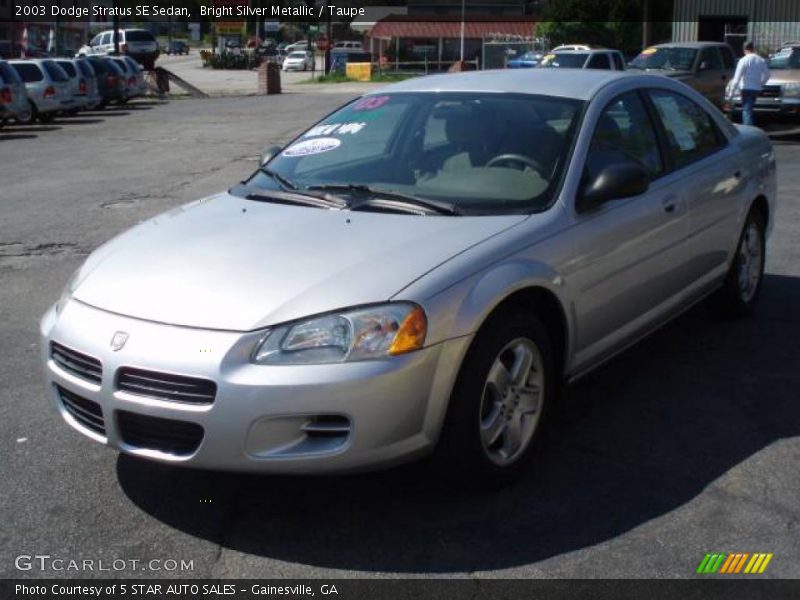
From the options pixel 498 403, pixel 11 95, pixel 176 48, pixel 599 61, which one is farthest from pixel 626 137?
pixel 176 48

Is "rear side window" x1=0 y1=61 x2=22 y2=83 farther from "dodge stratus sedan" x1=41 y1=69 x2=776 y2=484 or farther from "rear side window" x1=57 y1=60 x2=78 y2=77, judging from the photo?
"dodge stratus sedan" x1=41 y1=69 x2=776 y2=484

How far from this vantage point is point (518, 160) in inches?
179

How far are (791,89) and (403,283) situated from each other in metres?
16.4

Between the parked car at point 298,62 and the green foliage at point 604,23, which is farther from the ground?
the green foliage at point 604,23

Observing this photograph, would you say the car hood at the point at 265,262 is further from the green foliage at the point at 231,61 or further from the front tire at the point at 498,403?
the green foliage at the point at 231,61

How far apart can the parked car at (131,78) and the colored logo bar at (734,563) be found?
98.9 ft

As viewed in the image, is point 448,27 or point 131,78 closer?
point 131,78

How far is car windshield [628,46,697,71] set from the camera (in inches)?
823

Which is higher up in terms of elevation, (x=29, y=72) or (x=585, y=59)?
(x=585, y=59)

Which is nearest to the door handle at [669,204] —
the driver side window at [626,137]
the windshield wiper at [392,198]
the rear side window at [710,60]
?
the driver side window at [626,137]

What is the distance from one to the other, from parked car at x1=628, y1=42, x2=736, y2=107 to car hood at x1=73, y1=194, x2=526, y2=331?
17.6 m

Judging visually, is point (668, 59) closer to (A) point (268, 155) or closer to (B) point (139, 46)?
(A) point (268, 155)

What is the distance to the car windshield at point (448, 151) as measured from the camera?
14.5 feet

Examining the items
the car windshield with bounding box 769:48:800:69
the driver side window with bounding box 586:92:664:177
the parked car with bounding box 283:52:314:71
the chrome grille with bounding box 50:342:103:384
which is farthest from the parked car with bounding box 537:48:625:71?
the parked car with bounding box 283:52:314:71
